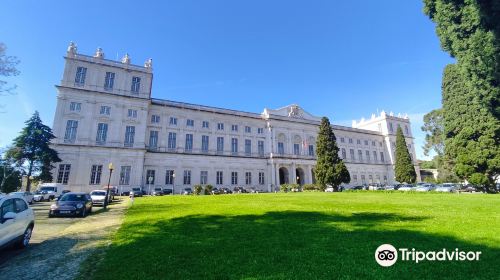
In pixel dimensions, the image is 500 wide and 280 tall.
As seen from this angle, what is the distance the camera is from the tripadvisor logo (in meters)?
5.12

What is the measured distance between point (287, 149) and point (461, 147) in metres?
33.0

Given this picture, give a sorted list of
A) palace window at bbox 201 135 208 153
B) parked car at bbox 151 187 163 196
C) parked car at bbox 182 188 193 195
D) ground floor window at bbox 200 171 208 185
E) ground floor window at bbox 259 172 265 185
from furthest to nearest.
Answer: ground floor window at bbox 259 172 265 185 → palace window at bbox 201 135 208 153 → ground floor window at bbox 200 171 208 185 → parked car at bbox 182 188 193 195 → parked car at bbox 151 187 163 196

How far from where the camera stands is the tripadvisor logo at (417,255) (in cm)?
512

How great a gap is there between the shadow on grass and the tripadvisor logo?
154mm

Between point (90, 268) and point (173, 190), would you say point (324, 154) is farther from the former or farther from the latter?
point (90, 268)

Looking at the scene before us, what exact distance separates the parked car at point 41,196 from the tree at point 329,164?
117 feet

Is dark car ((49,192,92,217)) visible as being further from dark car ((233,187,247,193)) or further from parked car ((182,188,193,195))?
dark car ((233,187,247,193))

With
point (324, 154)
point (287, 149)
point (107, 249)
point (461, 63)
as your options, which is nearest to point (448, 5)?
point (461, 63)

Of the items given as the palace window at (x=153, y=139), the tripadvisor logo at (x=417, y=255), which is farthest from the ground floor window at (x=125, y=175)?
the tripadvisor logo at (x=417, y=255)

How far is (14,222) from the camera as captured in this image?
7012mm

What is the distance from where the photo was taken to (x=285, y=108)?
61000 mm

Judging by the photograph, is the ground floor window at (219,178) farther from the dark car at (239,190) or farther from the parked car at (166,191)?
the parked car at (166,191)

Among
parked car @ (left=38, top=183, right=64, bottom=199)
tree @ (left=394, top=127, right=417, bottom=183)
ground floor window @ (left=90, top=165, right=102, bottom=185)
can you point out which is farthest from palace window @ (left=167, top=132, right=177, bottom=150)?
tree @ (left=394, top=127, right=417, bottom=183)

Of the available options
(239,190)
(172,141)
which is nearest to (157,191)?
(172,141)
